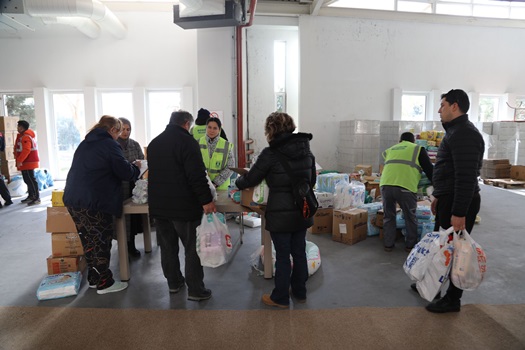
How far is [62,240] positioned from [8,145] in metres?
6.15

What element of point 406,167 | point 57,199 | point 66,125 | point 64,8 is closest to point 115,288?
point 57,199

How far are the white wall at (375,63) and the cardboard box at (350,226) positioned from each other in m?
4.28

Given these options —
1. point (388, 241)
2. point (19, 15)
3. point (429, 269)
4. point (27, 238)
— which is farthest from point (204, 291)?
point (19, 15)

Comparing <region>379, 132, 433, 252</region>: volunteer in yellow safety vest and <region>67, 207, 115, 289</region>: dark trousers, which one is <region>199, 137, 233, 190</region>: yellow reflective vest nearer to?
<region>67, 207, 115, 289</region>: dark trousers

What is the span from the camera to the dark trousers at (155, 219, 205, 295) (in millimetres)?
2801

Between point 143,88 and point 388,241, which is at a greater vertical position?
point 143,88

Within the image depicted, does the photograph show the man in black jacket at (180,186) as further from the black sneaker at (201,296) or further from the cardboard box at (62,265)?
the cardboard box at (62,265)

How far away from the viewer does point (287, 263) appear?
8.89 feet

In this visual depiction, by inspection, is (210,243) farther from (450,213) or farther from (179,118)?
(450,213)

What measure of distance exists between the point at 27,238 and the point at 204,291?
3199mm

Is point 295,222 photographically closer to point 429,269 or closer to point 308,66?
point 429,269

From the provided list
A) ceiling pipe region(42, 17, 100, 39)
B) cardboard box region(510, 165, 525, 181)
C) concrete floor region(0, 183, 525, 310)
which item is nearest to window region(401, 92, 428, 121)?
cardboard box region(510, 165, 525, 181)

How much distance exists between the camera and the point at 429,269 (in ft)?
8.45

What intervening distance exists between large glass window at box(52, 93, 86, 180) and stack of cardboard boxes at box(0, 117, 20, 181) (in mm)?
1155
